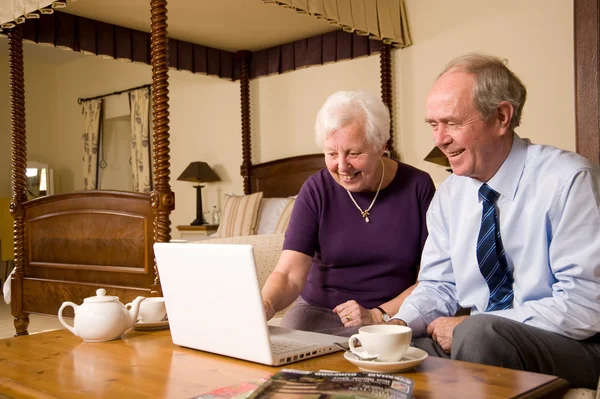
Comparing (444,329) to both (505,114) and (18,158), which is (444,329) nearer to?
(505,114)

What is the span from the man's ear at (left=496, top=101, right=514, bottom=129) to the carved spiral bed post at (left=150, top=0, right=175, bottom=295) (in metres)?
1.88

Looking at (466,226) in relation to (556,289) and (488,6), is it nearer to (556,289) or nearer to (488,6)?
(556,289)

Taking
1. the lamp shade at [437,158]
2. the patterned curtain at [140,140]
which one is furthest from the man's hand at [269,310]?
the patterned curtain at [140,140]

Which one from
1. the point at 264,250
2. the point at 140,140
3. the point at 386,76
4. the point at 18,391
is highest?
the point at 386,76

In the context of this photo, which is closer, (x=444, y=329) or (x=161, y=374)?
(x=161, y=374)

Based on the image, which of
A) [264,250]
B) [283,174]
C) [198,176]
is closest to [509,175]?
[264,250]

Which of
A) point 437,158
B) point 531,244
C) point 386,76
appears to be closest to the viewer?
point 531,244

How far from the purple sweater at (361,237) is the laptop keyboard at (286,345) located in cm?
64

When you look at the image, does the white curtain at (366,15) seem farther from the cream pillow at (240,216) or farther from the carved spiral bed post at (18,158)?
the carved spiral bed post at (18,158)

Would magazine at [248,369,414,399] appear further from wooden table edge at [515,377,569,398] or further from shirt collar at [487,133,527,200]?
shirt collar at [487,133,527,200]

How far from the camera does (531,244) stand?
152 cm

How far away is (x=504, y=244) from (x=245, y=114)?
432 centimetres

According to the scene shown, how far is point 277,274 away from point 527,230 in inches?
30.5

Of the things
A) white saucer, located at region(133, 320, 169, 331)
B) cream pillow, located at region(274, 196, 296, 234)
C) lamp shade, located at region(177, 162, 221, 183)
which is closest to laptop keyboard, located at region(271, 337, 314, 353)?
white saucer, located at region(133, 320, 169, 331)
